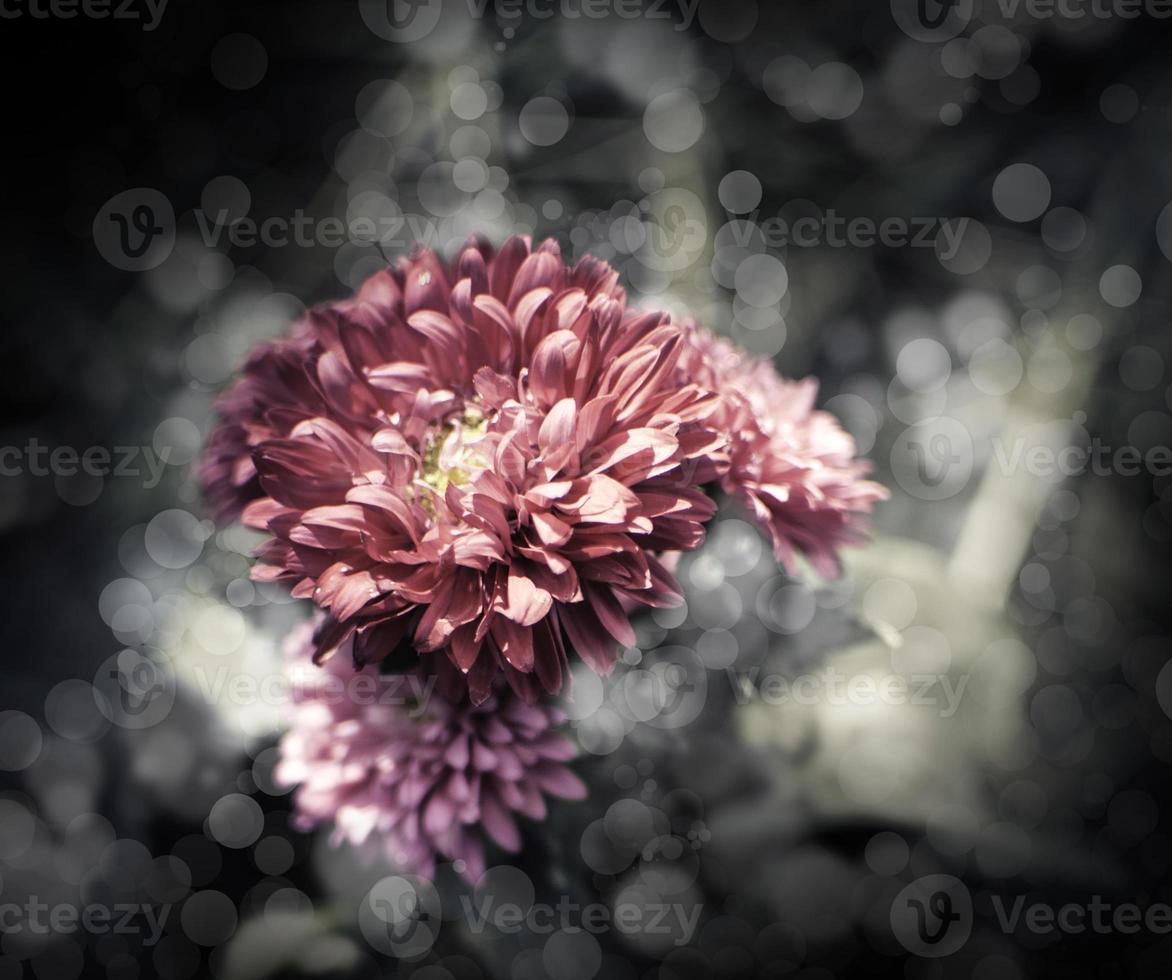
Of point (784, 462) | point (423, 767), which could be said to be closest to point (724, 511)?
point (784, 462)

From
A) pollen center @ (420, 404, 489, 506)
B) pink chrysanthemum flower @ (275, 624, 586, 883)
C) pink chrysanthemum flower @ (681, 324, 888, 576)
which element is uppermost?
pink chrysanthemum flower @ (681, 324, 888, 576)

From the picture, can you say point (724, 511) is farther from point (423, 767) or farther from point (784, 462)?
point (423, 767)

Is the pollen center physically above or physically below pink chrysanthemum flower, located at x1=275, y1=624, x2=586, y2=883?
above

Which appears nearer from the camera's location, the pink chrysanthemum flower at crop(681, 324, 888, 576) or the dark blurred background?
the pink chrysanthemum flower at crop(681, 324, 888, 576)

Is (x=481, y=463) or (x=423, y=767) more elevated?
(x=481, y=463)
